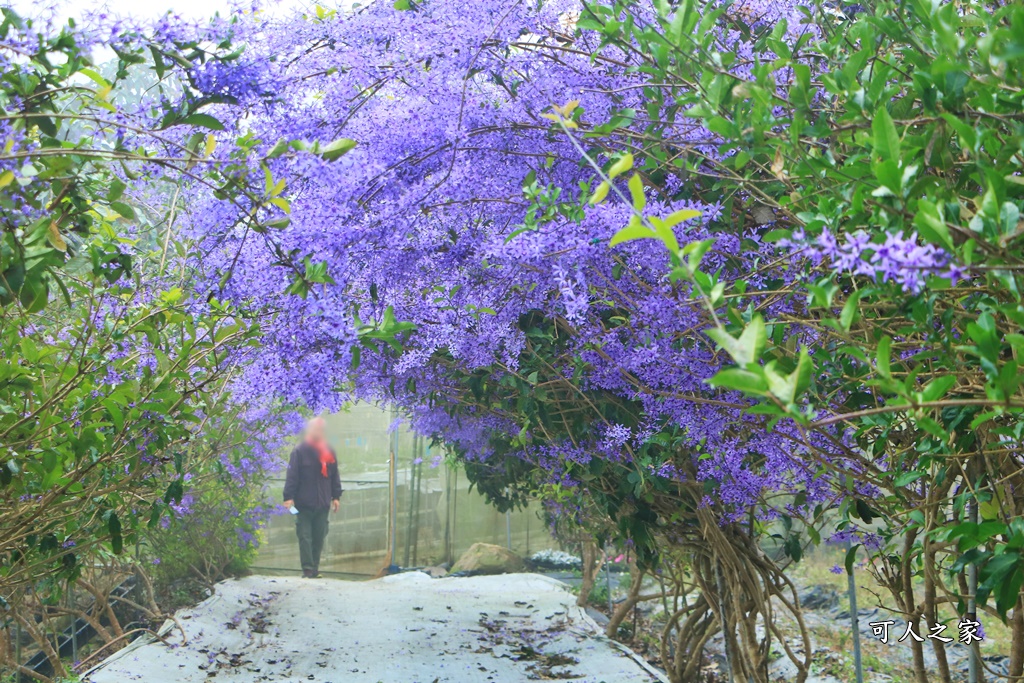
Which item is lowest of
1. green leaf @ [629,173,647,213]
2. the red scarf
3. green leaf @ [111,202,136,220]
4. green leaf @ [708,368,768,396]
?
green leaf @ [708,368,768,396]

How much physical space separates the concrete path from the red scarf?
997 mm

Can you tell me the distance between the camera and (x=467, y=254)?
2.35 metres

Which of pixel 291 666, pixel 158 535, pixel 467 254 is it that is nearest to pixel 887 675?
pixel 291 666

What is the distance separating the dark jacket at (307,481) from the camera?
7574mm

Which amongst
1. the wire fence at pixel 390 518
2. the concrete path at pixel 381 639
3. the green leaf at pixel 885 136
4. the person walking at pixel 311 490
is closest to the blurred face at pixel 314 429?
the person walking at pixel 311 490

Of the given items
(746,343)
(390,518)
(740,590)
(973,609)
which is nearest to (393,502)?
(390,518)

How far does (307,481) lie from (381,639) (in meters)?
2.52

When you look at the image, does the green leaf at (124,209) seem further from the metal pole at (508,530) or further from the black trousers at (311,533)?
the metal pole at (508,530)

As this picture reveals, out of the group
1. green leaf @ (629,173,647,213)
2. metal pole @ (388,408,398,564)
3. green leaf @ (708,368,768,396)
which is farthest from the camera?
metal pole @ (388,408,398,564)

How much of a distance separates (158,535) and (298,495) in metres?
1.57

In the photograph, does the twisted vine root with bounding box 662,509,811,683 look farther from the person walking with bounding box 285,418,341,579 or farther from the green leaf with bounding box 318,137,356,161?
the person walking with bounding box 285,418,341,579

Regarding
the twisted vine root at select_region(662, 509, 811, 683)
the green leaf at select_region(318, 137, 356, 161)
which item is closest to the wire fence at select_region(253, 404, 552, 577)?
the twisted vine root at select_region(662, 509, 811, 683)

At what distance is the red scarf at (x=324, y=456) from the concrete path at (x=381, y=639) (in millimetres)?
997

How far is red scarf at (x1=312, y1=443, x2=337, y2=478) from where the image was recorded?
7.48 metres
